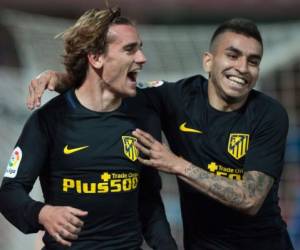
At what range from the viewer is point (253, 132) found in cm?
482

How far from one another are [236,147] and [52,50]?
3.04 meters

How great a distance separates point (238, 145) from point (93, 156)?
0.87 meters

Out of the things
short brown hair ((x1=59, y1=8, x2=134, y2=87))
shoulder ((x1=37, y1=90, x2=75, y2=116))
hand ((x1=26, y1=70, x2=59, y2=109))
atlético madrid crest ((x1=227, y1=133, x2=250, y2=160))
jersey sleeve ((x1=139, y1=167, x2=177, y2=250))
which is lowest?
jersey sleeve ((x1=139, y1=167, x2=177, y2=250))

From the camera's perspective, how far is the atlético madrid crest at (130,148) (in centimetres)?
444

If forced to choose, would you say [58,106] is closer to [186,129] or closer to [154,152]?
[154,152]

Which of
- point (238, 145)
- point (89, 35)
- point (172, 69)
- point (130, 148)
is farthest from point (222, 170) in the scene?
point (172, 69)

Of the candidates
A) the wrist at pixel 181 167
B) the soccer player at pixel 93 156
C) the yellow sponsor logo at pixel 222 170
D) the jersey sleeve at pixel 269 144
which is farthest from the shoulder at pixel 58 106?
the jersey sleeve at pixel 269 144

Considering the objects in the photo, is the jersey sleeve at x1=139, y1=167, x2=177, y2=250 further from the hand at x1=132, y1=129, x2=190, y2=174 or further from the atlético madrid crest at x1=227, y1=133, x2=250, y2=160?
the atlético madrid crest at x1=227, y1=133, x2=250, y2=160

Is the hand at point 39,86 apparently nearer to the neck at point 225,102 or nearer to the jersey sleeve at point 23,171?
the jersey sleeve at point 23,171

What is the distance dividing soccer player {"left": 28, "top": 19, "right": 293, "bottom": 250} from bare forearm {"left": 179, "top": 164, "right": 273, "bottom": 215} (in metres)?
0.02

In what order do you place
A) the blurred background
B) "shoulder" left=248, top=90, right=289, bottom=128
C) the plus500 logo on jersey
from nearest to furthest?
the plus500 logo on jersey < "shoulder" left=248, top=90, right=289, bottom=128 < the blurred background

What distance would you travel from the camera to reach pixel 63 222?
3.94 m

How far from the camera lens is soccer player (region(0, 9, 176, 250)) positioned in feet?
14.1

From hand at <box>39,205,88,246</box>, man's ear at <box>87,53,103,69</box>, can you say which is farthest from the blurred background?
hand at <box>39,205,88,246</box>
